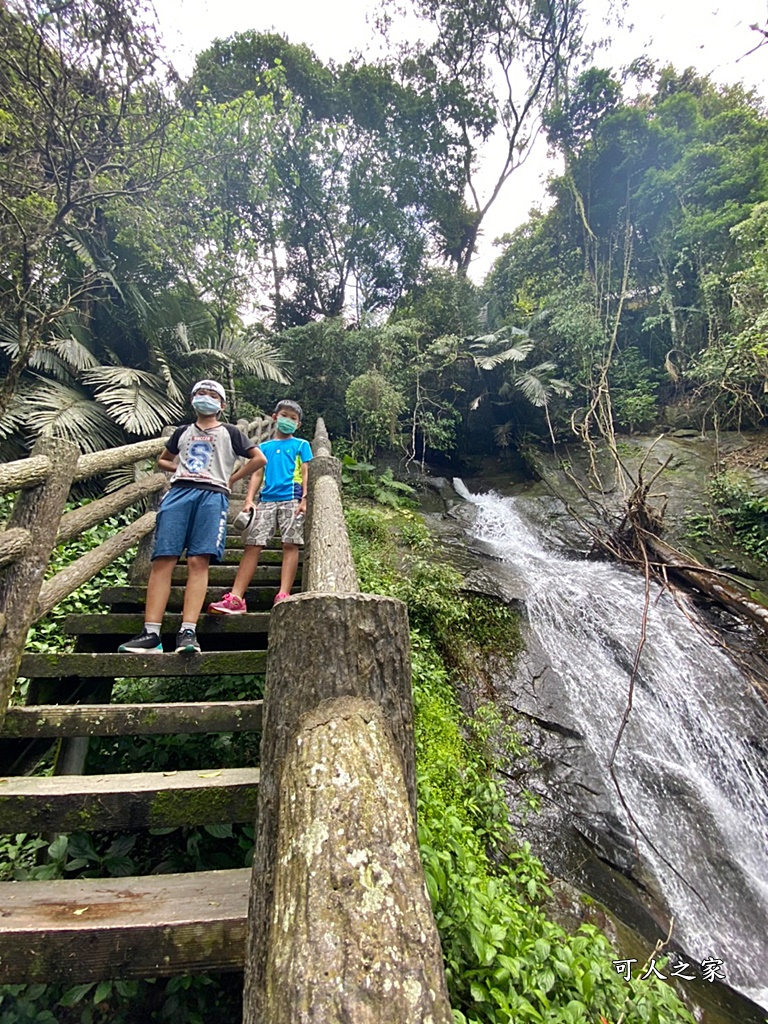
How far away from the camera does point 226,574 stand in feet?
11.2

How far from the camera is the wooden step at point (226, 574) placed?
10.6ft

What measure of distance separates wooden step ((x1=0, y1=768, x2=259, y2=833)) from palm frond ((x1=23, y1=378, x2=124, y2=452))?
5.33 metres

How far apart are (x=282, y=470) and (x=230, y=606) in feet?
3.95

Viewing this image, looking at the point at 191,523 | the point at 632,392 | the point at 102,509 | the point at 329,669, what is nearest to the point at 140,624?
the point at 191,523

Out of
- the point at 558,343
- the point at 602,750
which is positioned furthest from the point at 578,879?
the point at 558,343

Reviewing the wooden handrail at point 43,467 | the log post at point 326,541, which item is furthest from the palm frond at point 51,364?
the log post at point 326,541

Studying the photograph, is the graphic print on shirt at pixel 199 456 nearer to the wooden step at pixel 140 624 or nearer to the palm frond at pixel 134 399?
the wooden step at pixel 140 624

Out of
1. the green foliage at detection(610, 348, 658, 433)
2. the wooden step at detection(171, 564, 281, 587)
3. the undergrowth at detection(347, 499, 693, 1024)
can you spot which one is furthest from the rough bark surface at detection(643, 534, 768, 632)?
the green foliage at detection(610, 348, 658, 433)

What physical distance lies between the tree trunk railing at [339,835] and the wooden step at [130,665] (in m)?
1.42

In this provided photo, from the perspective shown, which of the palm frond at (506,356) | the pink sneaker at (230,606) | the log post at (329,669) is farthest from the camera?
the palm frond at (506,356)

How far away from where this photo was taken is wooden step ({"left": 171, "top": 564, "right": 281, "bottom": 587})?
3227 mm

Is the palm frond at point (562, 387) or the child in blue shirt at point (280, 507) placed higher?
the palm frond at point (562, 387)

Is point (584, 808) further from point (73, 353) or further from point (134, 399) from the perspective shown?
point (73, 353)

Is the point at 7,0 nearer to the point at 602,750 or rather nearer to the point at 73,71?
the point at 73,71
